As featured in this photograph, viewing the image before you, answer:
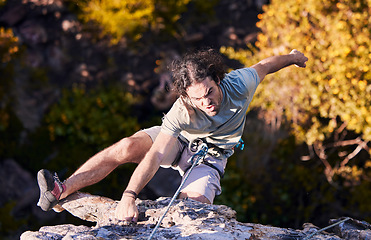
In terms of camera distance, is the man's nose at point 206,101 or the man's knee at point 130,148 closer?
the man's nose at point 206,101

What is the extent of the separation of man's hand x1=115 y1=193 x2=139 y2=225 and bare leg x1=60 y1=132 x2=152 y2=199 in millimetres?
533

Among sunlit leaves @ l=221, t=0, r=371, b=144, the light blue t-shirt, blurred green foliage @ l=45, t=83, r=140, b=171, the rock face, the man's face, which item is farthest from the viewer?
blurred green foliage @ l=45, t=83, r=140, b=171

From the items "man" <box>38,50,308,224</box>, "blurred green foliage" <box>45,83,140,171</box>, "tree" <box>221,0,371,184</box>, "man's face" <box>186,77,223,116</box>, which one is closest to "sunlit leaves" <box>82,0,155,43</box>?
"blurred green foliage" <box>45,83,140,171</box>

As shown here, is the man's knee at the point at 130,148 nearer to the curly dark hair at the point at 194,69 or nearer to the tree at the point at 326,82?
the curly dark hair at the point at 194,69

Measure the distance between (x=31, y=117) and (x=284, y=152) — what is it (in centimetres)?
369

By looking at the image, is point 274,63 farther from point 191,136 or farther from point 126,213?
point 126,213

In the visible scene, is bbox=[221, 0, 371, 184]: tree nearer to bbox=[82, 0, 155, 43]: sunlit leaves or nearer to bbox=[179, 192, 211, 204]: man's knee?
bbox=[82, 0, 155, 43]: sunlit leaves

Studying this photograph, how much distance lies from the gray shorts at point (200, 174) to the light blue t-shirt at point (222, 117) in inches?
6.4

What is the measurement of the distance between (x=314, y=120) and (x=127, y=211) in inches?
122

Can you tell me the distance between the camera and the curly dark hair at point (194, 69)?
9.98 feet

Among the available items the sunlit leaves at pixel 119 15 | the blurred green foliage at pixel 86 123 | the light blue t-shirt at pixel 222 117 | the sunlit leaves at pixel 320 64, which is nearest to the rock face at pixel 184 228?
the light blue t-shirt at pixel 222 117

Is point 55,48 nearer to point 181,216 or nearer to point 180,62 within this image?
point 180,62

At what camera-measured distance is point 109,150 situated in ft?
11.2

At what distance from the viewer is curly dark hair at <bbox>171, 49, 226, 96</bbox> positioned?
304cm
